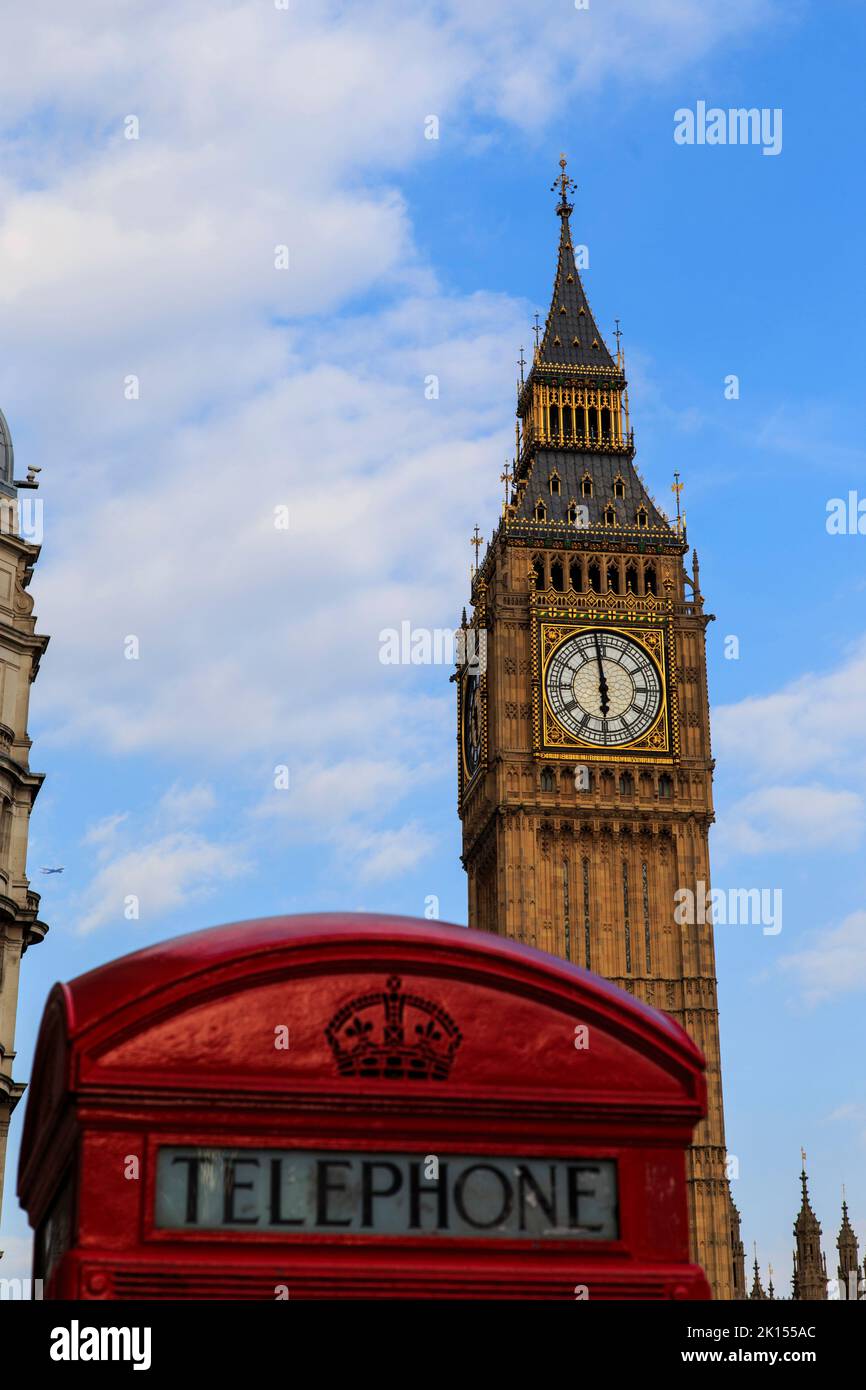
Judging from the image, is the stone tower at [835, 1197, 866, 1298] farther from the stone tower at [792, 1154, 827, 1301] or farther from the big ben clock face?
the big ben clock face

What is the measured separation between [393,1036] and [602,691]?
73545 millimetres

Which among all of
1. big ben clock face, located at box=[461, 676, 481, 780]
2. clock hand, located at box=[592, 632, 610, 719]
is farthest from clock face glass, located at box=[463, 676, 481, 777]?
clock hand, located at box=[592, 632, 610, 719]

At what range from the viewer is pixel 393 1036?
299 inches

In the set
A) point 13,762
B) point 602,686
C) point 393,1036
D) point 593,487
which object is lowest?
point 393,1036

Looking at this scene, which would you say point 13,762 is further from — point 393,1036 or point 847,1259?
point 847,1259

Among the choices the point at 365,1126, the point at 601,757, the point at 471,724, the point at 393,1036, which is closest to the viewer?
the point at 365,1126

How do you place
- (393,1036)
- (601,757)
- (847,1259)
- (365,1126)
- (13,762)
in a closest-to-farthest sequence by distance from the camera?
(365,1126) < (393,1036) < (13,762) < (847,1259) < (601,757)

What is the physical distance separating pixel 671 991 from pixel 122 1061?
239 feet

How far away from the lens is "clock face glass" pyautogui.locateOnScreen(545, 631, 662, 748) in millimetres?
80375

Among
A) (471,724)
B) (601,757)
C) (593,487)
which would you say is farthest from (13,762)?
(593,487)

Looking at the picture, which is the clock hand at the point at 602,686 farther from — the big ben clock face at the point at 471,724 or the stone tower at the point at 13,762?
the stone tower at the point at 13,762

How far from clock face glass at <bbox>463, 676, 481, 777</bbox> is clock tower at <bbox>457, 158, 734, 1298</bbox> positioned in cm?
41

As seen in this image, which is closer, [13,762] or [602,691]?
[13,762]

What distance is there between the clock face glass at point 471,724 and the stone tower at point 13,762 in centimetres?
4756
